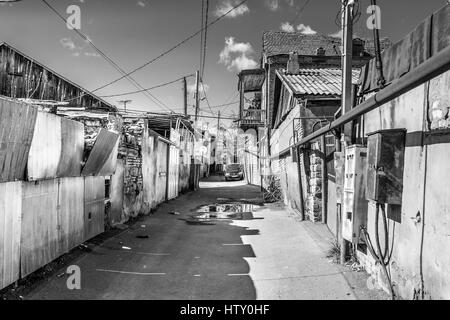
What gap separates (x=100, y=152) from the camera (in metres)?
8.58

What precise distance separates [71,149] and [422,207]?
6.04 metres

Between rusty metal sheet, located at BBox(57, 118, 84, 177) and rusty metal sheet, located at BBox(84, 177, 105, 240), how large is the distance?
766 mm

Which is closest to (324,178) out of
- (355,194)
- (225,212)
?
(355,194)

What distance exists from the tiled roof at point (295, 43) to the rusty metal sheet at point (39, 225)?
1103 inches

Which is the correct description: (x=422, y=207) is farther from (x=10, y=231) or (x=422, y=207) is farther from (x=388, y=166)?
(x=10, y=231)

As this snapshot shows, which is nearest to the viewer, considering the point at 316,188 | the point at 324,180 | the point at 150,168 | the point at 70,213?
the point at 70,213

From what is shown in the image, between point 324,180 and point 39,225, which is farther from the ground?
point 324,180

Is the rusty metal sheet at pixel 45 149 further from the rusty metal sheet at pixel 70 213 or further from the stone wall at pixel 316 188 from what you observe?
the stone wall at pixel 316 188

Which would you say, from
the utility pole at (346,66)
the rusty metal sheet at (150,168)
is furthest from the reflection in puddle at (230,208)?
the utility pole at (346,66)

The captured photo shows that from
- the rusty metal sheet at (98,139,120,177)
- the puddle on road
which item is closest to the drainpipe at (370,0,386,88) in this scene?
the rusty metal sheet at (98,139,120,177)

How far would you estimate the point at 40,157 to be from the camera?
5.95m

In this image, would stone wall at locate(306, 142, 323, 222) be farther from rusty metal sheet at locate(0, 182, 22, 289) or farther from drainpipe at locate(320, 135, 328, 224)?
rusty metal sheet at locate(0, 182, 22, 289)
